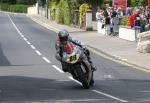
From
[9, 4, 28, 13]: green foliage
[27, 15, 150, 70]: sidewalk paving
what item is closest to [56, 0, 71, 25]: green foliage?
[27, 15, 150, 70]: sidewalk paving

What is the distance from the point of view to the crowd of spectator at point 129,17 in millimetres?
34925

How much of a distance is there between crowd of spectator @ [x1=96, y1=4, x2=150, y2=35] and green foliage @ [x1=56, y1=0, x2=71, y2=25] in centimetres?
1040

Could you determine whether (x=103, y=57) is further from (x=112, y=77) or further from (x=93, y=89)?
(x=93, y=89)

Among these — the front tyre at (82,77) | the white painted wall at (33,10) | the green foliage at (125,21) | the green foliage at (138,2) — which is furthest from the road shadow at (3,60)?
the white painted wall at (33,10)

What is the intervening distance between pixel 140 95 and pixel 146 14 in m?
21.9

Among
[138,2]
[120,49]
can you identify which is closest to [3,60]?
[120,49]

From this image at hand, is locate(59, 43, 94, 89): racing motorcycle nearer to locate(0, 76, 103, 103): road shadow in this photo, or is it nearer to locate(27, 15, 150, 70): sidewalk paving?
locate(0, 76, 103, 103): road shadow

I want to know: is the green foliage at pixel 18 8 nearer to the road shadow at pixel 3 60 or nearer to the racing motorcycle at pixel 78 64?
the road shadow at pixel 3 60

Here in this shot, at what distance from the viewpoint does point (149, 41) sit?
2792 cm

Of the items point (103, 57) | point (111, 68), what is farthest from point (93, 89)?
point (103, 57)

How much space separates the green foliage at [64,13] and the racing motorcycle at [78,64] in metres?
39.6

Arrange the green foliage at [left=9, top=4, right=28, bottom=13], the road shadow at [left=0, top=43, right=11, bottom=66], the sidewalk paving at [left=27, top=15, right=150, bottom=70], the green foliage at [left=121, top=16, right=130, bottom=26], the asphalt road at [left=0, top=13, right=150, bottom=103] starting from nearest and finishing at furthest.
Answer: the asphalt road at [left=0, top=13, right=150, bottom=103] < the road shadow at [left=0, top=43, right=11, bottom=66] < the sidewalk paving at [left=27, top=15, right=150, bottom=70] < the green foliage at [left=121, top=16, right=130, bottom=26] < the green foliage at [left=9, top=4, right=28, bottom=13]

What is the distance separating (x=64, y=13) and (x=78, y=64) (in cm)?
4213

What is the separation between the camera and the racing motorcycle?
16.1 m
